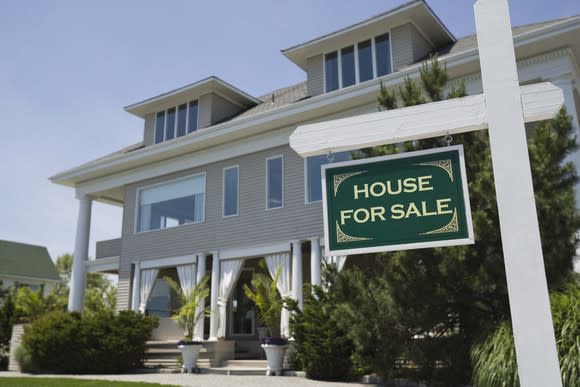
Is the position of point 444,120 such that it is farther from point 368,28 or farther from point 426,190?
point 368,28

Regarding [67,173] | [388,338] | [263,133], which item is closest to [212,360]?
[263,133]

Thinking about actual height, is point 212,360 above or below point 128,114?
below

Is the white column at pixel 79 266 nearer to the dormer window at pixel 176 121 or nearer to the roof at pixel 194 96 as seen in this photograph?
the dormer window at pixel 176 121

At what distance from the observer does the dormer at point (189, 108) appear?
17.1m

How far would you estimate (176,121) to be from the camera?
17.7m

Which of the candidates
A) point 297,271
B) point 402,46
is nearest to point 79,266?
point 297,271

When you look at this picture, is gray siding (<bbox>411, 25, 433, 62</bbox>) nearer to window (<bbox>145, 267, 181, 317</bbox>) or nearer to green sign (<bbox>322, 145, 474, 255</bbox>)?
window (<bbox>145, 267, 181, 317</bbox>)

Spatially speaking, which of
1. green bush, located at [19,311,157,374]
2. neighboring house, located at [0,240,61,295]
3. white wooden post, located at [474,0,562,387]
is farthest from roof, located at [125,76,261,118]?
neighboring house, located at [0,240,61,295]

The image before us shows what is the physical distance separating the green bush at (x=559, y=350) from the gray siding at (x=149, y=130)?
13956 millimetres

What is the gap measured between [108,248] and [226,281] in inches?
222

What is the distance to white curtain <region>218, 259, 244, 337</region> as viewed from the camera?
14.8 meters

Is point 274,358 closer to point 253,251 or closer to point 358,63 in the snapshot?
point 253,251

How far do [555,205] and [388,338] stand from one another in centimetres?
280

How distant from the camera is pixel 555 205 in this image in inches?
264
